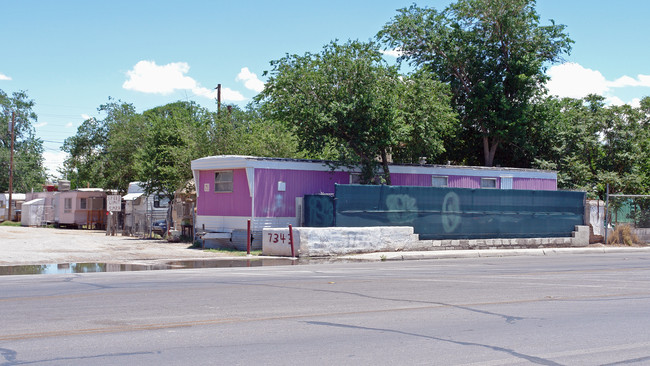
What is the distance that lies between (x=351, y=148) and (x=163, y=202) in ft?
52.5

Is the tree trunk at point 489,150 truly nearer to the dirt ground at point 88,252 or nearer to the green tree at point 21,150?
the dirt ground at point 88,252

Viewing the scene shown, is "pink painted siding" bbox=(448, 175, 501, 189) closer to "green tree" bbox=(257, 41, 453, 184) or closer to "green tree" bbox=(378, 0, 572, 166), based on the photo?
"green tree" bbox=(257, 41, 453, 184)

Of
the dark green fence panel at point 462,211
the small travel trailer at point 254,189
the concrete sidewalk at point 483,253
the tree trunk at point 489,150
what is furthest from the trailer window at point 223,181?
the tree trunk at point 489,150

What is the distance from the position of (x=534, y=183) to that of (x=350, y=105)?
465 inches

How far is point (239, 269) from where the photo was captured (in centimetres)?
1731

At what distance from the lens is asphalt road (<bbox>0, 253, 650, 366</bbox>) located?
6949mm

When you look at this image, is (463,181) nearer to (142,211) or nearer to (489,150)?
(489,150)

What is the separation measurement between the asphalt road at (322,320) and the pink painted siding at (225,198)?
375 inches

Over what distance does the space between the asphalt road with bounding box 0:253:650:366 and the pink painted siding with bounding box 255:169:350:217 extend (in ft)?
30.5

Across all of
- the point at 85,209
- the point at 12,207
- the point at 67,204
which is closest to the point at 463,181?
the point at 85,209

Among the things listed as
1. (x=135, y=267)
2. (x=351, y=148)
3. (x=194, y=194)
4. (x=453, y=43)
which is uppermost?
(x=453, y=43)

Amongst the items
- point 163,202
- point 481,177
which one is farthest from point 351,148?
point 163,202

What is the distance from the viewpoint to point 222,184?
83.8 feet

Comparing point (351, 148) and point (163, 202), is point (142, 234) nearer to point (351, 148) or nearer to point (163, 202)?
point (163, 202)
